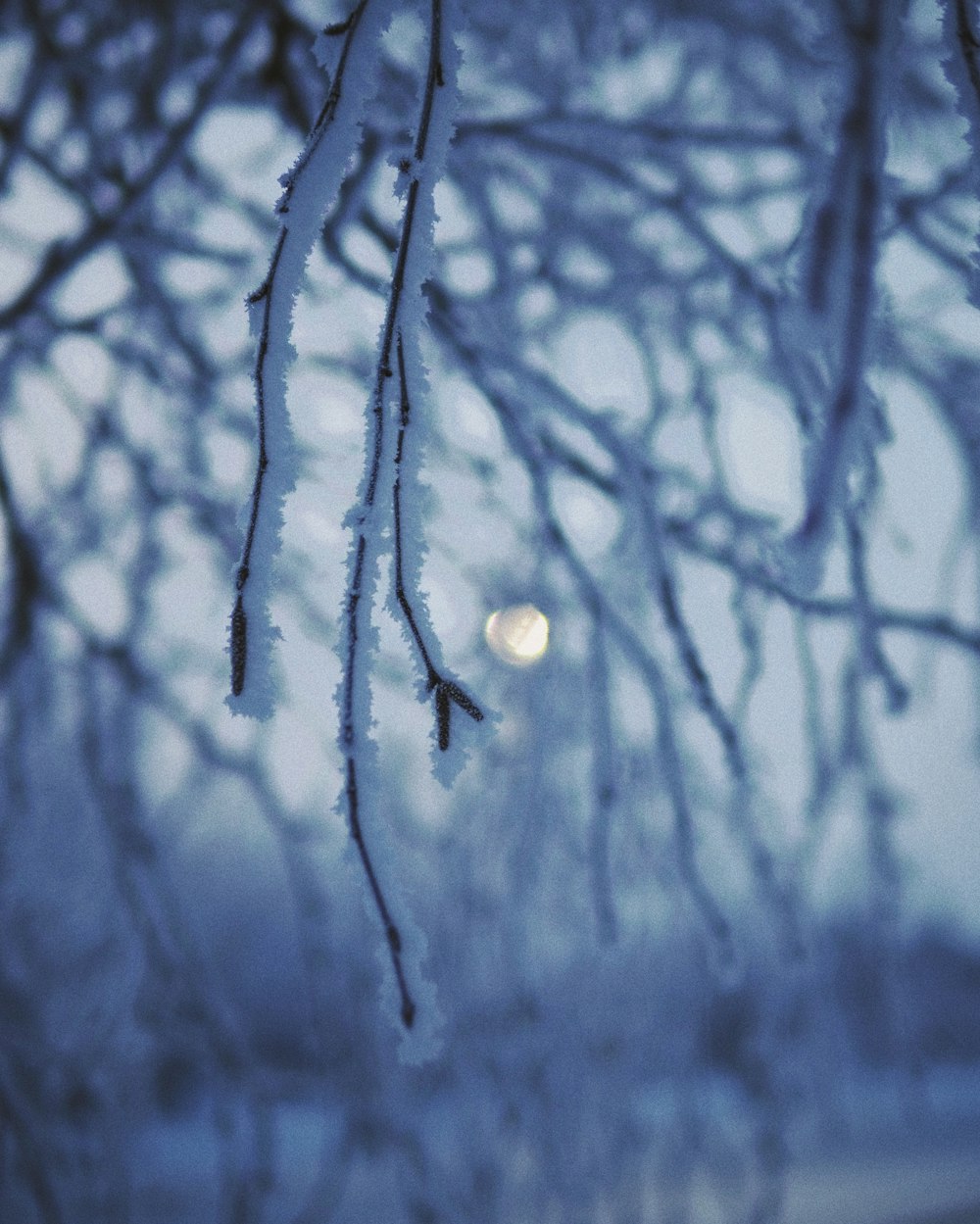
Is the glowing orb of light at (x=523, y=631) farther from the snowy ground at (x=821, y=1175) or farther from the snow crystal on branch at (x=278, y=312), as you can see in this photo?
the snowy ground at (x=821, y=1175)

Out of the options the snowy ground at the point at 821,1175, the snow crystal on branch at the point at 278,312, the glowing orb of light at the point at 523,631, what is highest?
the snow crystal on branch at the point at 278,312

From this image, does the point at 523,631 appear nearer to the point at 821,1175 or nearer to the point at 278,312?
the point at 278,312

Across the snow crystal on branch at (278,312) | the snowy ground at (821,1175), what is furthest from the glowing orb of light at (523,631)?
the snowy ground at (821,1175)

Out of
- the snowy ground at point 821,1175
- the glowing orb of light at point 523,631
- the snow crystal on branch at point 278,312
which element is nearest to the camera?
the snow crystal on branch at point 278,312

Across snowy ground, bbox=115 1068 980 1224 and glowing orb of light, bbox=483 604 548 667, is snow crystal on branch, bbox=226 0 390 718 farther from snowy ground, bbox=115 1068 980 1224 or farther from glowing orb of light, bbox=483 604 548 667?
snowy ground, bbox=115 1068 980 1224

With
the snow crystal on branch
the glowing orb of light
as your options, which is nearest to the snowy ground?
the glowing orb of light

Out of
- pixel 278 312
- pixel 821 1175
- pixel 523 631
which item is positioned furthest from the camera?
pixel 821 1175

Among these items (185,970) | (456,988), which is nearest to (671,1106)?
(456,988)

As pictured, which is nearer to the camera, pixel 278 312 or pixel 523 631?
pixel 278 312

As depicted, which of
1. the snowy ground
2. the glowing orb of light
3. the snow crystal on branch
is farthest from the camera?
the snowy ground

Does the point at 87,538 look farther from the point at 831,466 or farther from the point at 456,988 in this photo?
the point at 831,466

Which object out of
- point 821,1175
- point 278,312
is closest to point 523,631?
point 278,312

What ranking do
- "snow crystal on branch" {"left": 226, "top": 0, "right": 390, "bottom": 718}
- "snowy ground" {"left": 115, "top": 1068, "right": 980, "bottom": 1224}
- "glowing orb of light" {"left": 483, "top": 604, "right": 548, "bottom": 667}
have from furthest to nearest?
"snowy ground" {"left": 115, "top": 1068, "right": 980, "bottom": 1224}
"glowing orb of light" {"left": 483, "top": 604, "right": 548, "bottom": 667}
"snow crystal on branch" {"left": 226, "top": 0, "right": 390, "bottom": 718}

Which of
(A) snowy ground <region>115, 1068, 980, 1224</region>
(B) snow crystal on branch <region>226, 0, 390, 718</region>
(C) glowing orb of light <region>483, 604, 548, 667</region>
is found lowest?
(A) snowy ground <region>115, 1068, 980, 1224</region>
